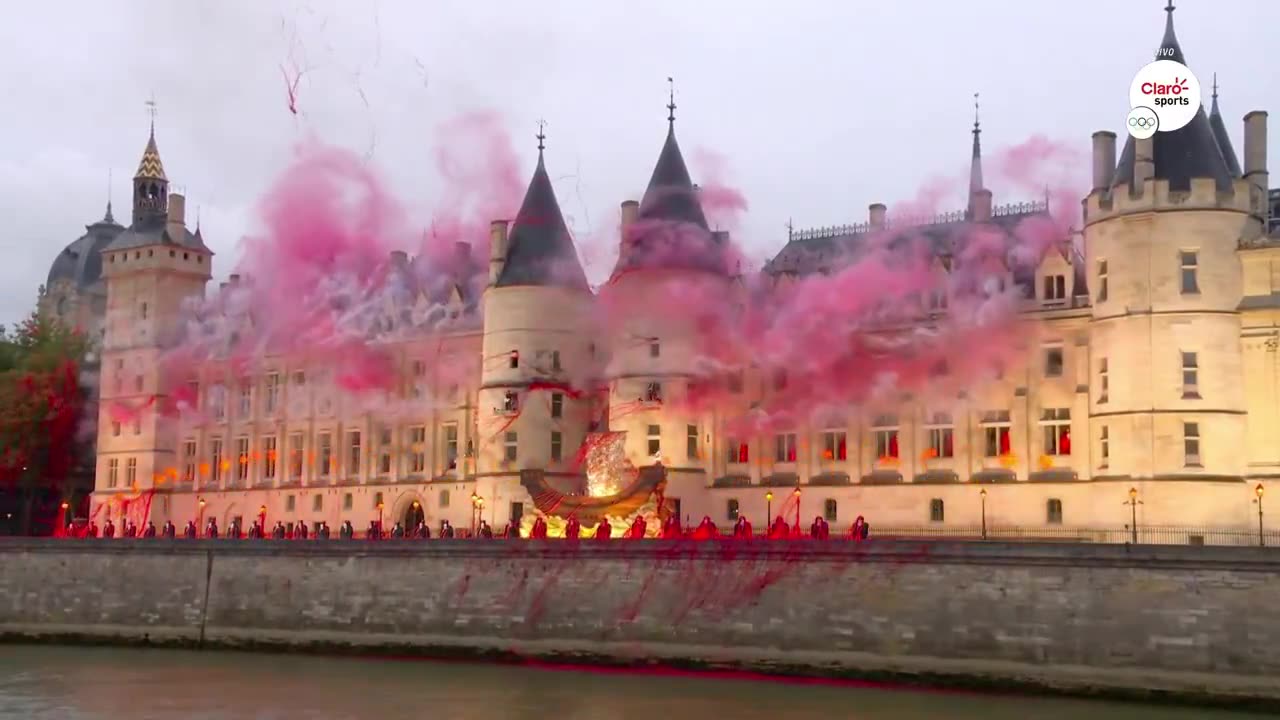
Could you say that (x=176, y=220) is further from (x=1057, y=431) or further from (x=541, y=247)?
(x=1057, y=431)

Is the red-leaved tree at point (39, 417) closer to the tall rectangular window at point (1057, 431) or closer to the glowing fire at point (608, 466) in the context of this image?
the glowing fire at point (608, 466)

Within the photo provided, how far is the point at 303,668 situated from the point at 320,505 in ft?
85.9

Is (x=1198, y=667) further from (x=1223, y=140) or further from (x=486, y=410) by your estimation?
(x=486, y=410)

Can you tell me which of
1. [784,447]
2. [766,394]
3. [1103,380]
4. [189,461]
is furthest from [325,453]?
[1103,380]

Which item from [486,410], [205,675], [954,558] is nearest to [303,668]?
[205,675]

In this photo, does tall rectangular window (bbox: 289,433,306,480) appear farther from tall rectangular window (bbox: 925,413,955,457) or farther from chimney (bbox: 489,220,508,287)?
tall rectangular window (bbox: 925,413,955,457)

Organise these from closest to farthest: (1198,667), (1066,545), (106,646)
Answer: (1198,667)
(1066,545)
(106,646)

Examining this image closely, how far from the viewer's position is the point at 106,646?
64688 mm

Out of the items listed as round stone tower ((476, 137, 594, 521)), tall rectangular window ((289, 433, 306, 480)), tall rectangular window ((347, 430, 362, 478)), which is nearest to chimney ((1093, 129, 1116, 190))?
round stone tower ((476, 137, 594, 521))

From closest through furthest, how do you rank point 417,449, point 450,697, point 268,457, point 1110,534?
point 450,697
point 1110,534
point 417,449
point 268,457

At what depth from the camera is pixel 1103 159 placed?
58250 mm

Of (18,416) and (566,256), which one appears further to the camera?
(18,416)

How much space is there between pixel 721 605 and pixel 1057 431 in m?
15.9

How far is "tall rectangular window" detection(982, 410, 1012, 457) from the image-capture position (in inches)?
2393
